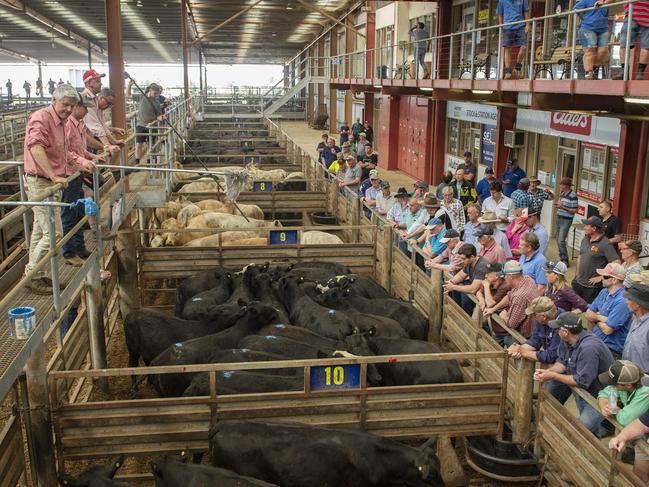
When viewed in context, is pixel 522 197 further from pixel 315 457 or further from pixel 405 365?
pixel 315 457

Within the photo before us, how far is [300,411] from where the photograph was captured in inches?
254

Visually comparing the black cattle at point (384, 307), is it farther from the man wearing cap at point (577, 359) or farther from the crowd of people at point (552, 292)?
the man wearing cap at point (577, 359)

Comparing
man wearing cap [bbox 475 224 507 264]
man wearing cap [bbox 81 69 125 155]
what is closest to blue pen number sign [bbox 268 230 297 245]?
man wearing cap [bbox 81 69 125 155]

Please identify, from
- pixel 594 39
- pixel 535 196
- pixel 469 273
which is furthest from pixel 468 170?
pixel 469 273

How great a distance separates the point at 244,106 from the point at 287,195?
93.7 ft

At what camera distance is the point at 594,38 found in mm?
11312

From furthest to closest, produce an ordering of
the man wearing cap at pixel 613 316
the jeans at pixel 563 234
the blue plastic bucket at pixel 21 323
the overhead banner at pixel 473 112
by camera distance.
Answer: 1. the overhead banner at pixel 473 112
2. the jeans at pixel 563 234
3. the man wearing cap at pixel 613 316
4. the blue plastic bucket at pixel 21 323

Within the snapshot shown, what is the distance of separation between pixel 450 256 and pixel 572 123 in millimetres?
7881

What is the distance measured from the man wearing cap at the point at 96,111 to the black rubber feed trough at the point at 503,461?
6.26 m

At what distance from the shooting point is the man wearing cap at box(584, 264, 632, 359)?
7203mm

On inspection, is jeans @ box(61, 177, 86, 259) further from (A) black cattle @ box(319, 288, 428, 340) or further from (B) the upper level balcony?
(B) the upper level balcony

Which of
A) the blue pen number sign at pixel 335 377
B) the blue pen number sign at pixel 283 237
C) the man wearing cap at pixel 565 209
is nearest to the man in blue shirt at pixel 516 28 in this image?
the man wearing cap at pixel 565 209

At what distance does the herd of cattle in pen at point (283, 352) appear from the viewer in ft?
19.9

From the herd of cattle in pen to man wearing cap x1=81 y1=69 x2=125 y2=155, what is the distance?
2.47 meters
